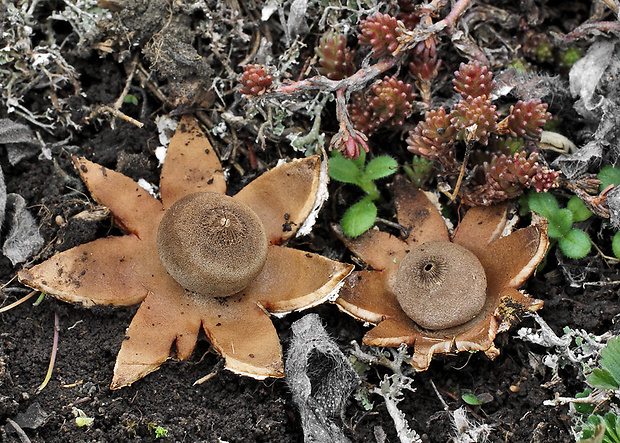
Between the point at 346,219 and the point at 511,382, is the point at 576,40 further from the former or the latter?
the point at 511,382

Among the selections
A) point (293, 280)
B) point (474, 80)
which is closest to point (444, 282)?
point (293, 280)

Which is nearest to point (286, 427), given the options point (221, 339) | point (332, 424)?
point (332, 424)

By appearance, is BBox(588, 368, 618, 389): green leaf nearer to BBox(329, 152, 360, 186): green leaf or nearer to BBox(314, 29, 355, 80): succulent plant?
BBox(329, 152, 360, 186): green leaf

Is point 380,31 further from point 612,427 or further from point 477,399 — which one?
point 612,427

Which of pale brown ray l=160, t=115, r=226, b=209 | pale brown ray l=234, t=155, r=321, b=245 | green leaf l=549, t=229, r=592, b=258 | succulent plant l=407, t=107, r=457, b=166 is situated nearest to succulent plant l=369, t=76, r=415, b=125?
succulent plant l=407, t=107, r=457, b=166

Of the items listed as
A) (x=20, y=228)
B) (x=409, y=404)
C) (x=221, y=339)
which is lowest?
(x=409, y=404)
